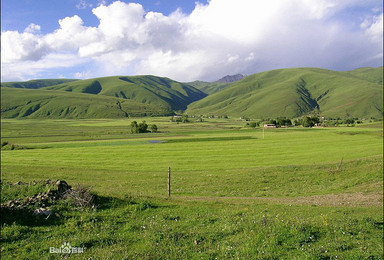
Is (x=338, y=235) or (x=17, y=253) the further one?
(x=338, y=235)

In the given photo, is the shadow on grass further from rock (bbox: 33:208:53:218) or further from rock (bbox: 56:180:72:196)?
rock (bbox: 56:180:72:196)

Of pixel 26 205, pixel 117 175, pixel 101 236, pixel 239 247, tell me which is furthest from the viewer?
pixel 117 175

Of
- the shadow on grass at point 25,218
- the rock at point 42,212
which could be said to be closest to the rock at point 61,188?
the rock at point 42,212

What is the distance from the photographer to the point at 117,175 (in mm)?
39469

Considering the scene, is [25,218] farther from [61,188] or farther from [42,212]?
[61,188]

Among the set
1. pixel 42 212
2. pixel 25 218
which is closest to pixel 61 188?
pixel 42 212

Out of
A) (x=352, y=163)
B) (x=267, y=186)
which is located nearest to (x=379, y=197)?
(x=267, y=186)

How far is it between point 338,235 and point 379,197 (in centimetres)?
1531

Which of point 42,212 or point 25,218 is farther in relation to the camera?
point 42,212

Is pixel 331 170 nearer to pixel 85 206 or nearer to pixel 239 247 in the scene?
pixel 239 247

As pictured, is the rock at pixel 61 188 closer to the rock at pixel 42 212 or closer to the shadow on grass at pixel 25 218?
the rock at pixel 42 212

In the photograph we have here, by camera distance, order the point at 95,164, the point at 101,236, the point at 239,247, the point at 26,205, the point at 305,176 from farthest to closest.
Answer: the point at 95,164 < the point at 305,176 < the point at 26,205 < the point at 101,236 < the point at 239,247

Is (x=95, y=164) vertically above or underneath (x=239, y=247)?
underneath

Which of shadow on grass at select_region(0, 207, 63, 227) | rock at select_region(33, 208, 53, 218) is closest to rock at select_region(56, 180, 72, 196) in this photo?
rock at select_region(33, 208, 53, 218)
